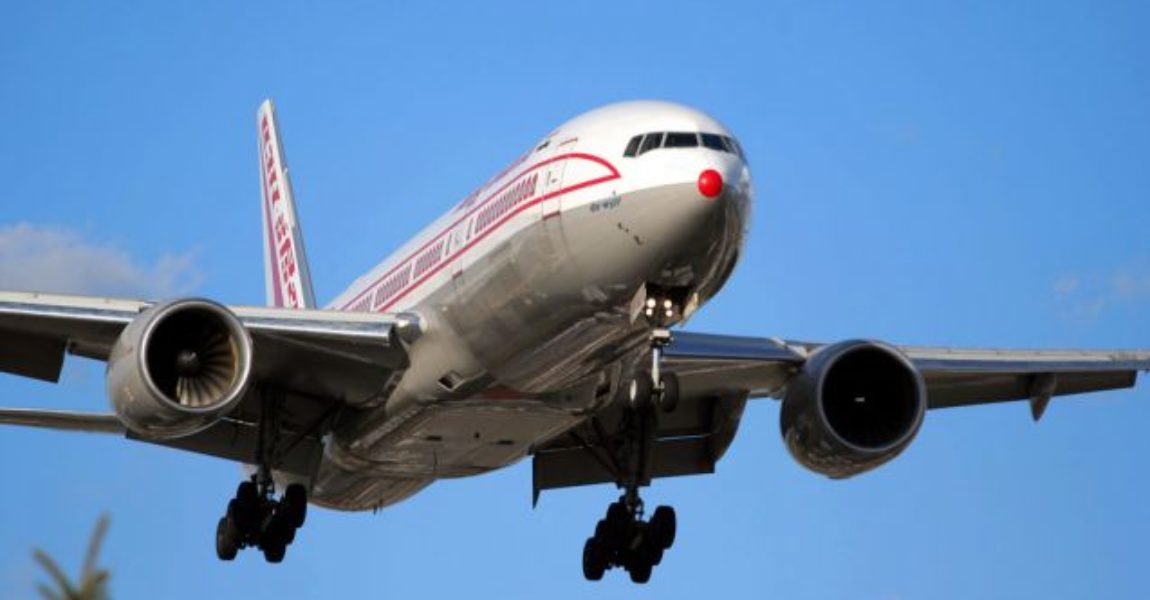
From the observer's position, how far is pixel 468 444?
79.8ft

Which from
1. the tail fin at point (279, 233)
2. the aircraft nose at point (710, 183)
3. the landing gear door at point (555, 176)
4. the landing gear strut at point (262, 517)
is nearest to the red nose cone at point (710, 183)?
the aircraft nose at point (710, 183)

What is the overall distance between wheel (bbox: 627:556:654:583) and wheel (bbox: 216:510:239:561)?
5.98 m

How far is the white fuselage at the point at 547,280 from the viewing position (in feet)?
Answer: 63.8

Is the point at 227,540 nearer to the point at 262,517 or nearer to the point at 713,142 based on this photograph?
the point at 262,517

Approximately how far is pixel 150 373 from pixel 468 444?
4.70m

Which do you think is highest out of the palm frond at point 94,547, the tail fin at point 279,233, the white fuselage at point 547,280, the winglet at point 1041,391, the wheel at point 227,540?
the tail fin at point 279,233

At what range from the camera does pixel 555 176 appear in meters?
20.6

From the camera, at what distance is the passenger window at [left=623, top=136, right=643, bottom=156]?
19938 mm

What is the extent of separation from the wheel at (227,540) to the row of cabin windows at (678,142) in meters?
9.82

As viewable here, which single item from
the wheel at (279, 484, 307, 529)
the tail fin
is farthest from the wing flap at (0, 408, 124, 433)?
the tail fin

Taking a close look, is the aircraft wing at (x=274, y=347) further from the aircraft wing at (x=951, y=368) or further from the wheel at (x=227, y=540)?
the aircraft wing at (x=951, y=368)

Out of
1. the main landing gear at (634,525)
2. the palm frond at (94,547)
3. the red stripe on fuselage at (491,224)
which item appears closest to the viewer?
the palm frond at (94,547)

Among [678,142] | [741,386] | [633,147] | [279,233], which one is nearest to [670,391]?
[741,386]

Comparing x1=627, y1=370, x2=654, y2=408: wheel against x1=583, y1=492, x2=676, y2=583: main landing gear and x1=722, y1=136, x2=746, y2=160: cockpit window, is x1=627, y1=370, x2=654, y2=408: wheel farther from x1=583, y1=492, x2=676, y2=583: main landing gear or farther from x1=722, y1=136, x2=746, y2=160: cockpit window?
x1=722, y1=136, x2=746, y2=160: cockpit window
